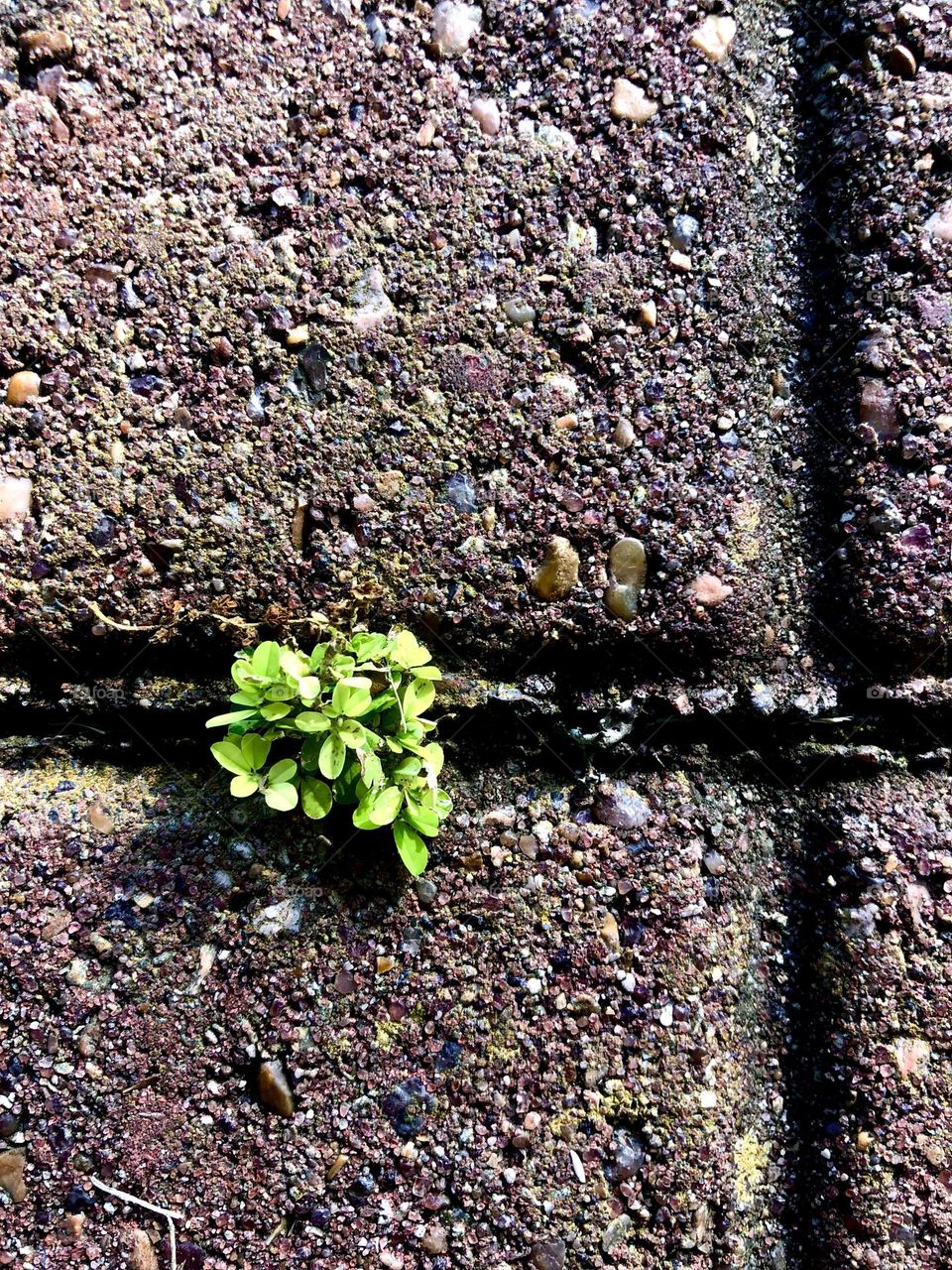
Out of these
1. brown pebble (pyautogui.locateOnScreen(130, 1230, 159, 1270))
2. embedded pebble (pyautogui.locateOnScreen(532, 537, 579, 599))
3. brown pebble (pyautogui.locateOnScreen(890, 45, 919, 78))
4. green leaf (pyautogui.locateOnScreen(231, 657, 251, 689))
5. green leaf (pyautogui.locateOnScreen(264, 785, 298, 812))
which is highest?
brown pebble (pyautogui.locateOnScreen(890, 45, 919, 78))

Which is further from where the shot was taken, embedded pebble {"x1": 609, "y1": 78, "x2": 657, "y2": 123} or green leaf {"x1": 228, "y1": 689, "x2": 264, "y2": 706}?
embedded pebble {"x1": 609, "y1": 78, "x2": 657, "y2": 123}

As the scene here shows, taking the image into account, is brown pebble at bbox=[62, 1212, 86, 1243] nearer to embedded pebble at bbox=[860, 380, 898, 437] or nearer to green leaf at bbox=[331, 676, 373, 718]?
green leaf at bbox=[331, 676, 373, 718]

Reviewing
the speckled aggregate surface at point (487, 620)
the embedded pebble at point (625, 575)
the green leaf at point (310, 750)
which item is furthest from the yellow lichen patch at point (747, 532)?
the green leaf at point (310, 750)

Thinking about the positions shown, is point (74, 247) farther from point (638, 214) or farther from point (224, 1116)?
point (224, 1116)

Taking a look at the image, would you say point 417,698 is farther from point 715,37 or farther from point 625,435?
point 715,37

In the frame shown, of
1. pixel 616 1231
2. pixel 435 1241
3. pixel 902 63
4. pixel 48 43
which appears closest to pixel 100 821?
pixel 435 1241

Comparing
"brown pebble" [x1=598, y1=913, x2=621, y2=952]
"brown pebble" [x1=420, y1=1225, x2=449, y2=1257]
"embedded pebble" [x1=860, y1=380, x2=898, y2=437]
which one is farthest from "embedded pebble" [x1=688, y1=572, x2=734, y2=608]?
"brown pebble" [x1=420, y1=1225, x2=449, y2=1257]
